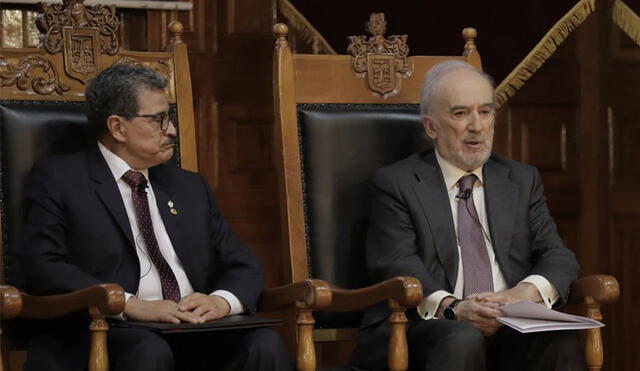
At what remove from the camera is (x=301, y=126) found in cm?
338

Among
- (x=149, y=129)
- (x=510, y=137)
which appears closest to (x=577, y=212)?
(x=510, y=137)

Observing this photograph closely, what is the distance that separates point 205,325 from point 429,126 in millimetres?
943

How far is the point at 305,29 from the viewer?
3.91 metres

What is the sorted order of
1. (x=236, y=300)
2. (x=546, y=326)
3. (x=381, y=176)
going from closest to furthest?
1. (x=546, y=326)
2. (x=236, y=300)
3. (x=381, y=176)

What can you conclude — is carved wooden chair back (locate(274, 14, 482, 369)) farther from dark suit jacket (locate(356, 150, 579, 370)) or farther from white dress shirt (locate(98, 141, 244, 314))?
white dress shirt (locate(98, 141, 244, 314))

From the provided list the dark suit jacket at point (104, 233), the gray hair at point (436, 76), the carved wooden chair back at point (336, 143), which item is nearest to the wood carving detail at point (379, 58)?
the carved wooden chair back at point (336, 143)

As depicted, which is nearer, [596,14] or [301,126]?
[301,126]

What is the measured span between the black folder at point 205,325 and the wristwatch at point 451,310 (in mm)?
434

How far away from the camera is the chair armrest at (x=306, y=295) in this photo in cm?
282

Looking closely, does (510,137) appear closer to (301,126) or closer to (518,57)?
(518,57)

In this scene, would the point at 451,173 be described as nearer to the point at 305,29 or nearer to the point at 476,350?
the point at 476,350

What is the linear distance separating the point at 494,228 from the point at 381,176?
0.34 metres

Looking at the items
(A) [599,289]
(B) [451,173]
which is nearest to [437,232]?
(B) [451,173]

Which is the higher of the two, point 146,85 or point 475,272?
point 146,85
